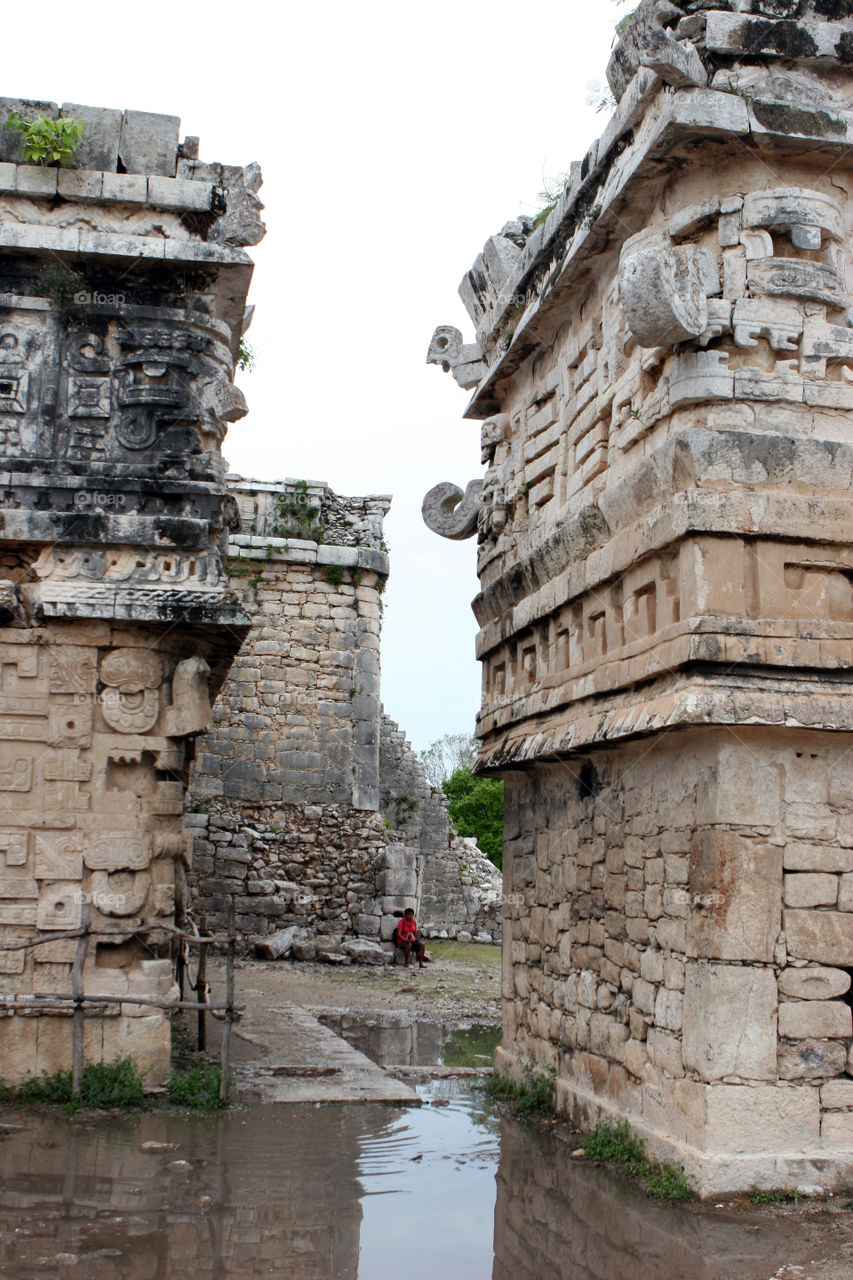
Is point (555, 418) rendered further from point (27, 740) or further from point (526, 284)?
point (27, 740)

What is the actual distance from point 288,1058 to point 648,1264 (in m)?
4.09

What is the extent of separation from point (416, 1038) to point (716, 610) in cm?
617

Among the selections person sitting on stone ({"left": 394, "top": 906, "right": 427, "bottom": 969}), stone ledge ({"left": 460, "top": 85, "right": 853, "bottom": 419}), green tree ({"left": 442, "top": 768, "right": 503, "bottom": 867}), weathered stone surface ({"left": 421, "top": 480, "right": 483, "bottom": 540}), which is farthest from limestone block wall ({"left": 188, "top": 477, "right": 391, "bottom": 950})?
green tree ({"left": 442, "top": 768, "right": 503, "bottom": 867})

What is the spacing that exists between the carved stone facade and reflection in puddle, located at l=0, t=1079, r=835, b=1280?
959 millimetres

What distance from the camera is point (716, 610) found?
5.16m

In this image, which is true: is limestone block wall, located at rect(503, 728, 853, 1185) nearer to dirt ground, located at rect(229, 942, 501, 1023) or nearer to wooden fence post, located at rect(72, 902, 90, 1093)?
wooden fence post, located at rect(72, 902, 90, 1093)

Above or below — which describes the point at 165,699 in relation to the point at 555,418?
below

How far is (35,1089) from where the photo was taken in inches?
249

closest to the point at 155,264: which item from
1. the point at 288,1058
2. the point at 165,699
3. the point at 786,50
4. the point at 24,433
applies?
the point at 24,433

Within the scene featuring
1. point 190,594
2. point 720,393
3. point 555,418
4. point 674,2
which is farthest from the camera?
point 555,418

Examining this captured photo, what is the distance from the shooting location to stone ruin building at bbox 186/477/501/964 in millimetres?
15500

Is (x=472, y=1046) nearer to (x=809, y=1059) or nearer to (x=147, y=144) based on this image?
(x=809, y=1059)

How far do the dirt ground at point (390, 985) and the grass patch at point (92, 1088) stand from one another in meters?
4.63

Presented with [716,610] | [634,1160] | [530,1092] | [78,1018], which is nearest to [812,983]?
[634,1160]
